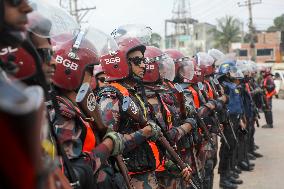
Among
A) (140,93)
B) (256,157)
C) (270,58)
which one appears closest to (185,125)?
(140,93)

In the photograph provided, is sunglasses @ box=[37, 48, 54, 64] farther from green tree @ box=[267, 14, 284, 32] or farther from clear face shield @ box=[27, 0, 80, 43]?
green tree @ box=[267, 14, 284, 32]

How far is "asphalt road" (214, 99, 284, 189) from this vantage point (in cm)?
706

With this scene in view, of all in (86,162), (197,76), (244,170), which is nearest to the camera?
(86,162)

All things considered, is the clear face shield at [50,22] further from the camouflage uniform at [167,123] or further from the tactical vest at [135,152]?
the camouflage uniform at [167,123]

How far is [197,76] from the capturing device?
20.5 ft

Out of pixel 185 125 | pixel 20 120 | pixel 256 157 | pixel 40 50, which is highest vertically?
pixel 40 50

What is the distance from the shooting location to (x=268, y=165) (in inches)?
334

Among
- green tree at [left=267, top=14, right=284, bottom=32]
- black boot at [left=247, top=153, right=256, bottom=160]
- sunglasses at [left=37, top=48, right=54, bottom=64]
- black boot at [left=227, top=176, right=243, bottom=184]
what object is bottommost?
black boot at [left=247, top=153, right=256, bottom=160]

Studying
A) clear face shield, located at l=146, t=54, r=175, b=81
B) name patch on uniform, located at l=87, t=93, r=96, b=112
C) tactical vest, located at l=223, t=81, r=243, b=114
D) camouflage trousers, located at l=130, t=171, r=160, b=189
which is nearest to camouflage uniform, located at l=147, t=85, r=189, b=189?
clear face shield, located at l=146, t=54, r=175, b=81

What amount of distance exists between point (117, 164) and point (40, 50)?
1140 millimetres

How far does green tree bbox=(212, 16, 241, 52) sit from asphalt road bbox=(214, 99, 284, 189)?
134 feet

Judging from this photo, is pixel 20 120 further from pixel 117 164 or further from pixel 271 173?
pixel 271 173

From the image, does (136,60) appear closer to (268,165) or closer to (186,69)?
(186,69)

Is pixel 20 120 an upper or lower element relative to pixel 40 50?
lower
